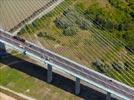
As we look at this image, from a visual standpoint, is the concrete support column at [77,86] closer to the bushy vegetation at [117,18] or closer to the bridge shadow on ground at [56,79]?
the bridge shadow on ground at [56,79]

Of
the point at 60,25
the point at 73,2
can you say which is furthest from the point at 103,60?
the point at 73,2

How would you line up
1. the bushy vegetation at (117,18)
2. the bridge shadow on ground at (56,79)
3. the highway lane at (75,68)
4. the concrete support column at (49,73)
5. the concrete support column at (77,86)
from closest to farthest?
the highway lane at (75,68)
the concrete support column at (77,86)
the bridge shadow on ground at (56,79)
the concrete support column at (49,73)
the bushy vegetation at (117,18)

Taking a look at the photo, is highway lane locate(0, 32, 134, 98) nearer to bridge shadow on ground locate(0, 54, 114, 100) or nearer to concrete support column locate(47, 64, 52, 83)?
concrete support column locate(47, 64, 52, 83)

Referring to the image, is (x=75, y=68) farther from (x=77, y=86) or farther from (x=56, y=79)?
(x=56, y=79)

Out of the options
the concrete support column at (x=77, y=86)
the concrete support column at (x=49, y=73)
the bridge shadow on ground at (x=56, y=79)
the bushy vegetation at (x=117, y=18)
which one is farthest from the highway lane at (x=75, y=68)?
the bushy vegetation at (x=117, y=18)

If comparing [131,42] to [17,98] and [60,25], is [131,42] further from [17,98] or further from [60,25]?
[17,98]
